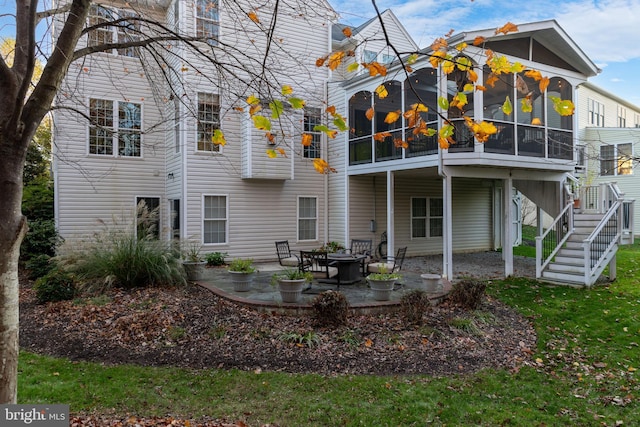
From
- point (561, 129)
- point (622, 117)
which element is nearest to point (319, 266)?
point (561, 129)

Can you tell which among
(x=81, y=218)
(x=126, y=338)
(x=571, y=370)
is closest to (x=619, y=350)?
(x=571, y=370)

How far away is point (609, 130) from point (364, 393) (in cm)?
2372

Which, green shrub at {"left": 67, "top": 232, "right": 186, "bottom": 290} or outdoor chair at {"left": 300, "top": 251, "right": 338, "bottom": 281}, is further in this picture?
A: outdoor chair at {"left": 300, "top": 251, "right": 338, "bottom": 281}

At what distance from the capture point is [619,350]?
19.5 ft

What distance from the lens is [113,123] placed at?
514 inches

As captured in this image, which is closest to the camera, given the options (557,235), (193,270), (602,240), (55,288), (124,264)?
(55,288)

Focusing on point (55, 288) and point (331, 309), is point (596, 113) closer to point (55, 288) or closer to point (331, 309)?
point (331, 309)

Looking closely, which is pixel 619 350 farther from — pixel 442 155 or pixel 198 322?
pixel 198 322

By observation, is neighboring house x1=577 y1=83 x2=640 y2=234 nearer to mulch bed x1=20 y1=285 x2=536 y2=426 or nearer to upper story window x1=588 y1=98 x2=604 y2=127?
upper story window x1=588 y1=98 x2=604 y2=127

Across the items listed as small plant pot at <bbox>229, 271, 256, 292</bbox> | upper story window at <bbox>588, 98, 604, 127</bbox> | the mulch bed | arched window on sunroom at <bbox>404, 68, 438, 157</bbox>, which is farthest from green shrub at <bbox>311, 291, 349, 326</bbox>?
upper story window at <bbox>588, 98, 604, 127</bbox>

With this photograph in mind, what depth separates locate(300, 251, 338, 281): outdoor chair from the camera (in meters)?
8.64

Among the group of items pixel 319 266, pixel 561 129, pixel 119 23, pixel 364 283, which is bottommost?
pixel 364 283

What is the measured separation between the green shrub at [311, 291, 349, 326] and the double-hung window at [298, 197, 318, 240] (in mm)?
8512

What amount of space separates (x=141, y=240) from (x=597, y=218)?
11266mm
